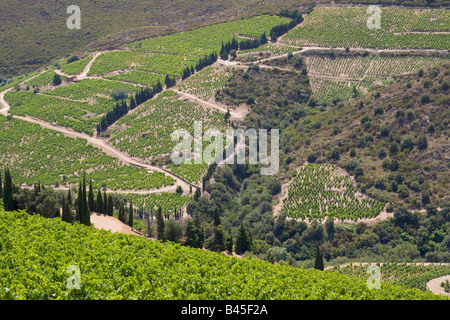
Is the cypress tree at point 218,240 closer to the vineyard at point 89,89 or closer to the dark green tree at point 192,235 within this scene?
the dark green tree at point 192,235

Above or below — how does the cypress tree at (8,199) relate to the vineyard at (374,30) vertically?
below

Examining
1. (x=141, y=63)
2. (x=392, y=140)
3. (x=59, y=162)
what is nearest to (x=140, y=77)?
(x=141, y=63)

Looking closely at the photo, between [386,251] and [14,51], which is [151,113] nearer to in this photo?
[386,251]

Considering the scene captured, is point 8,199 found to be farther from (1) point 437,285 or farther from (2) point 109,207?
(1) point 437,285

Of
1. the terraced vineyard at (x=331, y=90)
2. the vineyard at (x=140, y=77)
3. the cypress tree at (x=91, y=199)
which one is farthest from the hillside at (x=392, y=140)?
the cypress tree at (x=91, y=199)

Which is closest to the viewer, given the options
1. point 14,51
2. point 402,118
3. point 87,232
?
point 87,232

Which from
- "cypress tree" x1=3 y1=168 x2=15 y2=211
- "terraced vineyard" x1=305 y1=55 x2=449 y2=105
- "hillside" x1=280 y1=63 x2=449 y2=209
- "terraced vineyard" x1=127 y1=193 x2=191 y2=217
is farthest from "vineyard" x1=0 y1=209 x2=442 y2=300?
"terraced vineyard" x1=305 y1=55 x2=449 y2=105

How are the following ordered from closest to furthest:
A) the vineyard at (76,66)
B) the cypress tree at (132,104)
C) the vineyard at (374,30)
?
the cypress tree at (132,104), the vineyard at (374,30), the vineyard at (76,66)
